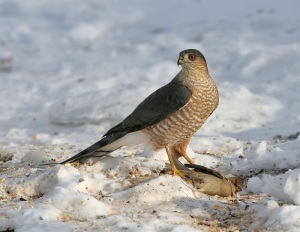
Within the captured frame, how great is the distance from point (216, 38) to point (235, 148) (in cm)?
647

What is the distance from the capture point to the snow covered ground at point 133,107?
5.40 m

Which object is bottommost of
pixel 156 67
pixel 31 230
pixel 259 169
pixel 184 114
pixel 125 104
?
pixel 31 230

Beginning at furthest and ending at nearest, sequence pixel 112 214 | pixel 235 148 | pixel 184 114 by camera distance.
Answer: pixel 235 148
pixel 184 114
pixel 112 214

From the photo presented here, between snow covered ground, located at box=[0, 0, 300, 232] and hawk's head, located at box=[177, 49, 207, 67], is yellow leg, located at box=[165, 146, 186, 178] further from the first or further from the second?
hawk's head, located at box=[177, 49, 207, 67]

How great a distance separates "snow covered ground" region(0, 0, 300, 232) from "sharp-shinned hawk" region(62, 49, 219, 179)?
0.21m

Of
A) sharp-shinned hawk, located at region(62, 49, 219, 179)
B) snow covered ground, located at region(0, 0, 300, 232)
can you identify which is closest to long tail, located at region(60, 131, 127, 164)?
sharp-shinned hawk, located at region(62, 49, 219, 179)

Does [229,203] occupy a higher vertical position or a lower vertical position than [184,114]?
lower

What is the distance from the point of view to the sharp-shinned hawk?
21.5 ft

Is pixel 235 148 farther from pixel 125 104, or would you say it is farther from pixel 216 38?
pixel 216 38

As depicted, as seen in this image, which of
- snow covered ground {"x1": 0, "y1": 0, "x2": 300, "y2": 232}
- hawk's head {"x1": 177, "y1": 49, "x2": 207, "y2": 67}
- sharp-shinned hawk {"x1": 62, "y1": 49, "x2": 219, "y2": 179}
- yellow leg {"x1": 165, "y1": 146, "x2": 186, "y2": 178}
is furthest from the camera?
hawk's head {"x1": 177, "y1": 49, "x2": 207, "y2": 67}

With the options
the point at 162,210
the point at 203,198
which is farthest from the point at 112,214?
the point at 203,198

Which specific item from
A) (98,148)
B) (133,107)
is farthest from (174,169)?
(133,107)

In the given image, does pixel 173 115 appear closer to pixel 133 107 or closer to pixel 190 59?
pixel 190 59

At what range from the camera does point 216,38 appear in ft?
47.0
